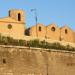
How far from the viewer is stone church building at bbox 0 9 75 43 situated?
32.6 meters

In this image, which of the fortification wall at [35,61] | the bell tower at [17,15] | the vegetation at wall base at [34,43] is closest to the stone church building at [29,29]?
the bell tower at [17,15]

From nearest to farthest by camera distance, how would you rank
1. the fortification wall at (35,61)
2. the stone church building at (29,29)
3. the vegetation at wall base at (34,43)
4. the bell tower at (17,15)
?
the fortification wall at (35,61), the vegetation at wall base at (34,43), the stone church building at (29,29), the bell tower at (17,15)

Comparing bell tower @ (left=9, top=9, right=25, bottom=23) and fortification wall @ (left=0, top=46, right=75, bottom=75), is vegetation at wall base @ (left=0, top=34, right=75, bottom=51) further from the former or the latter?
bell tower @ (left=9, top=9, right=25, bottom=23)

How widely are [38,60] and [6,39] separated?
2151mm

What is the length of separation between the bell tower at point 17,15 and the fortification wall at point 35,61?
18.0ft

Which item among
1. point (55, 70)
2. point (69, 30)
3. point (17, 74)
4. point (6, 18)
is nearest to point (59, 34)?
point (69, 30)

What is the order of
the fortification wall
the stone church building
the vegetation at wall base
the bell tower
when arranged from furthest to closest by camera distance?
the bell tower → the stone church building → the vegetation at wall base → the fortification wall

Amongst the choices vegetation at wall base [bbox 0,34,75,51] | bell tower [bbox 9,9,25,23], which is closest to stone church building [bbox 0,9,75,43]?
bell tower [bbox 9,9,25,23]

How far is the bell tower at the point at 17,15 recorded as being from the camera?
3366 cm

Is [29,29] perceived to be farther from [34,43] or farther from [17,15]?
[34,43]

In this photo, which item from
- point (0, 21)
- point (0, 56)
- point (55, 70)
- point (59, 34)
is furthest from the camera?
point (59, 34)

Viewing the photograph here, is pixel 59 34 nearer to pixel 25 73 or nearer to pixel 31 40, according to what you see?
pixel 31 40

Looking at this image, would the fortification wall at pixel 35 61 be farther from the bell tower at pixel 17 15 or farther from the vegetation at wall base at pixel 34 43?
the bell tower at pixel 17 15

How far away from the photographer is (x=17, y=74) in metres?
26.7
